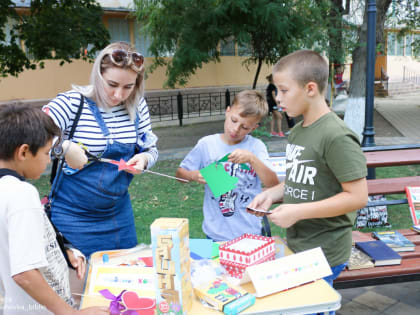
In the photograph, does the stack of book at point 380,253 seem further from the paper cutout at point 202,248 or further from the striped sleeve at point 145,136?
the striped sleeve at point 145,136

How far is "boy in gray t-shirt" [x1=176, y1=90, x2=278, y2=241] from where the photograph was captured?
7.57ft

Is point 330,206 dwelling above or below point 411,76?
below

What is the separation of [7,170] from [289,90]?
121cm

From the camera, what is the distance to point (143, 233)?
441 cm

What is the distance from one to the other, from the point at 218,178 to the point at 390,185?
2.09 meters

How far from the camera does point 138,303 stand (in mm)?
1581

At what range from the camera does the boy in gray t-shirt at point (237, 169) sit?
2.31 metres

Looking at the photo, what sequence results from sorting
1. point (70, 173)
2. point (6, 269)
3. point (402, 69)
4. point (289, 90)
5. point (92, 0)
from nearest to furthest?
1. point (6, 269)
2. point (289, 90)
3. point (70, 173)
4. point (92, 0)
5. point (402, 69)

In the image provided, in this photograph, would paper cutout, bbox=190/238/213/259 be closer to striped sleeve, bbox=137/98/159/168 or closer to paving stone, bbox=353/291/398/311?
striped sleeve, bbox=137/98/159/168

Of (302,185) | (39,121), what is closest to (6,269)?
(39,121)

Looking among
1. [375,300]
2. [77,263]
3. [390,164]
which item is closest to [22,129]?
[77,263]

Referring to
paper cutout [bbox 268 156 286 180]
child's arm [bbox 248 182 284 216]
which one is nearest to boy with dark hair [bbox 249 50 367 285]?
child's arm [bbox 248 182 284 216]

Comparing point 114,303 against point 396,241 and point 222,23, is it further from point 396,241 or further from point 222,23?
point 222,23

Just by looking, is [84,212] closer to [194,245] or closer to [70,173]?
[70,173]
